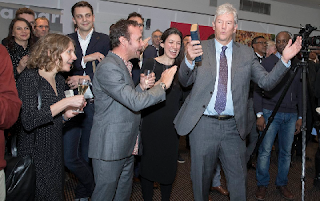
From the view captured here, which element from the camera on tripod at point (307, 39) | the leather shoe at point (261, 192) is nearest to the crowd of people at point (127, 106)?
the camera on tripod at point (307, 39)

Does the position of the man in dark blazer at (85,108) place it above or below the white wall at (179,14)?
below

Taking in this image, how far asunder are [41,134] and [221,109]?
129cm

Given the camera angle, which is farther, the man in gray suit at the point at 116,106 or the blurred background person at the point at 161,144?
the blurred background person at the point at 161,144

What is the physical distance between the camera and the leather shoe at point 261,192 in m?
3.11

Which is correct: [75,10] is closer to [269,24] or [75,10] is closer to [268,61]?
[268,61]

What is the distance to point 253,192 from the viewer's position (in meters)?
3.31

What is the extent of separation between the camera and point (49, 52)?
6.26 ft

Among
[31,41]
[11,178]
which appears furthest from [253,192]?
[31,41]

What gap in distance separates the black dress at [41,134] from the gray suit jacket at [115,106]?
0.26 meters

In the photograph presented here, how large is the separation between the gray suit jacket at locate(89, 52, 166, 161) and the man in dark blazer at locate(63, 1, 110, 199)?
2.31ft

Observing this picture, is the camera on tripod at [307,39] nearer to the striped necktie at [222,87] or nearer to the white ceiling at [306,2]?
the striped necktie at [222,87]

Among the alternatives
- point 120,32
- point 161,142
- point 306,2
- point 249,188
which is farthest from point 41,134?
point 306,2

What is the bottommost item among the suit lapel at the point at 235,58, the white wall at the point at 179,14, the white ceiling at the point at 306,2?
the suit lapel at the point at 235,58

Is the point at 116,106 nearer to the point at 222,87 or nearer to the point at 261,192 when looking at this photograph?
the point at 222,87
